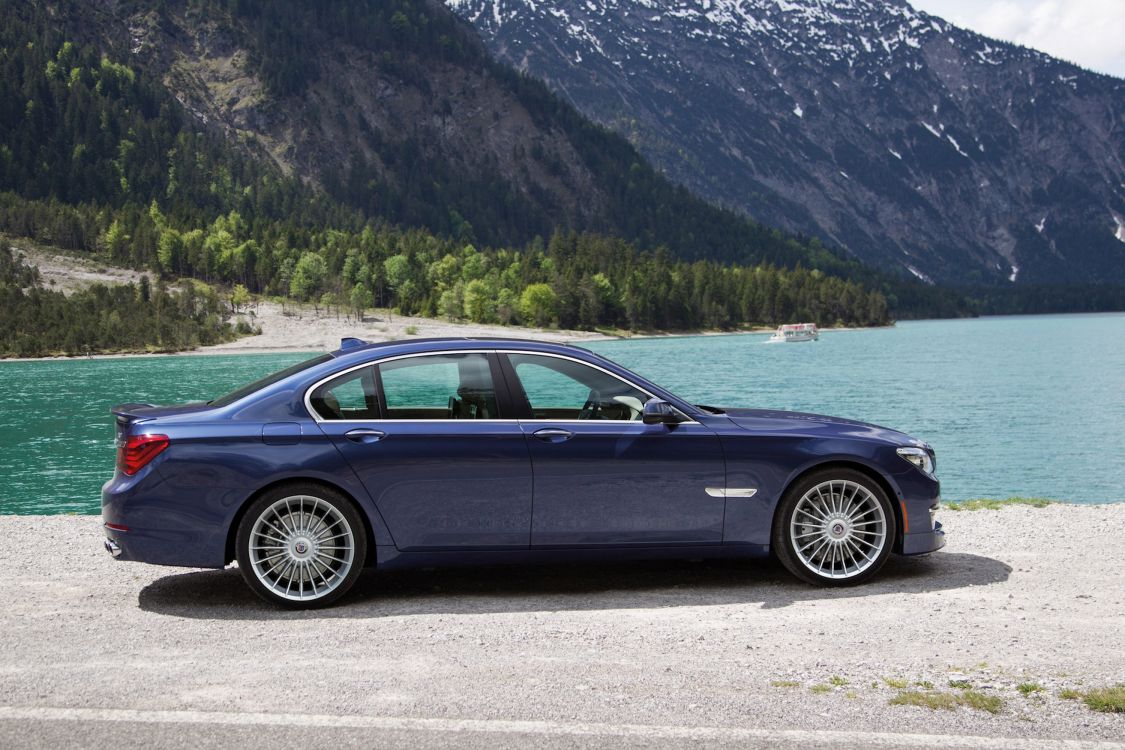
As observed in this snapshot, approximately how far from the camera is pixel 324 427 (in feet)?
25.2

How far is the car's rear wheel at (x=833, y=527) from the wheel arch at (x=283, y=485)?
300 centimetres

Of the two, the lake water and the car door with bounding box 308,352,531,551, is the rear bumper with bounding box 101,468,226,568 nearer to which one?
the car door with bounding box 308,352,531,551

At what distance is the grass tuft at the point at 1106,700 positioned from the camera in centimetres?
532

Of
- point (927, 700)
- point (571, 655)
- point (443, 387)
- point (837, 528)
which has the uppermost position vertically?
point (443, 387)

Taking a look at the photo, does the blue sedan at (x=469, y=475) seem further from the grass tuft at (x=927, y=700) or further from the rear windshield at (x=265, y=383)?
the grass tuft at (x=927, y=700)

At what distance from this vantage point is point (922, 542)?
8.34m

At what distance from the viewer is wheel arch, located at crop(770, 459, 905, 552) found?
815 cm

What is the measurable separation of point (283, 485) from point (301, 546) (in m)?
0.46

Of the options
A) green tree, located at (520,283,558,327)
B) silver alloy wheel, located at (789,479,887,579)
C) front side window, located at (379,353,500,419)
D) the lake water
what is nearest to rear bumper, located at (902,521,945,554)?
silver alloy wheel, located at (789,479,887,579)

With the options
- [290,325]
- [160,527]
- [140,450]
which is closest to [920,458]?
[160,527]

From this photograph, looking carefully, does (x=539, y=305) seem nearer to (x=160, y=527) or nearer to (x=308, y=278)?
(x=308, y=278)

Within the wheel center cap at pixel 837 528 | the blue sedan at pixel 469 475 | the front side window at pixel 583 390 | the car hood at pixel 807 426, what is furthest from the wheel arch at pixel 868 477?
the front side window at pixel 583 390

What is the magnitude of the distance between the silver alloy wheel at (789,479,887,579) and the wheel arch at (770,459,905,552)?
12 centimetres

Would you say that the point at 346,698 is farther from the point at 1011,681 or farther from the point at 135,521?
the point at 1011,681
